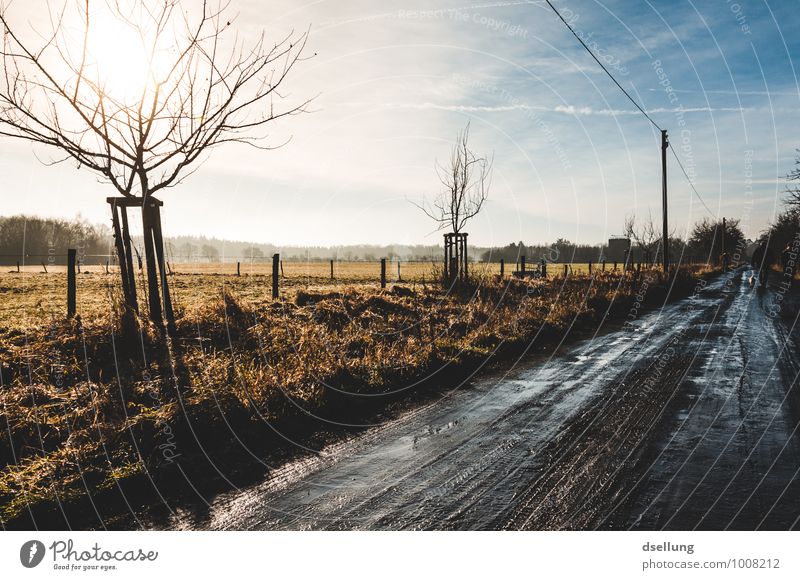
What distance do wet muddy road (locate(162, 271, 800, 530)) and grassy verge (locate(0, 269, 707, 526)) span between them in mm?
929

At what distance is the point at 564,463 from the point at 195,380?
14.9 feet

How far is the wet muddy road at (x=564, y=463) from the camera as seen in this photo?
11.2 feet

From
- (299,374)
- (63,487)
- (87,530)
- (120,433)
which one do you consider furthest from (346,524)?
(299,374)

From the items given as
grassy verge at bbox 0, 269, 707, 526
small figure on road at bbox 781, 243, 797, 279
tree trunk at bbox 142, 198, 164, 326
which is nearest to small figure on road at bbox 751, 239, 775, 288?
small figure on road at bbox 781, 243, 797, 279

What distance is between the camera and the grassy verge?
4461 mm

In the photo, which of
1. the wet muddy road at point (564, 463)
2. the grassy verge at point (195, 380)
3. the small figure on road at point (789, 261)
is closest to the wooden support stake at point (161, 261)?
the grassy verge at point (195, 380)

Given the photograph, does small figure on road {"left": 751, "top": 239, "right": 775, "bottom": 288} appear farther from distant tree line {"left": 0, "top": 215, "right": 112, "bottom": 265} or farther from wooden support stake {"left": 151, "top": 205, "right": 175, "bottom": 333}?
distant tree line {"left": 0, "top": 215, "right": 112, "bottom": 265}

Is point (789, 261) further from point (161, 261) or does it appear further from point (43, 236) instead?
point (43, 236)

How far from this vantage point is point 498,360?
29.0 feet

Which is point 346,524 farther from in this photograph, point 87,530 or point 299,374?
point 299,374

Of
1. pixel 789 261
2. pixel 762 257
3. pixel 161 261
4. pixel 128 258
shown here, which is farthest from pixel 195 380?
pixel 789 261

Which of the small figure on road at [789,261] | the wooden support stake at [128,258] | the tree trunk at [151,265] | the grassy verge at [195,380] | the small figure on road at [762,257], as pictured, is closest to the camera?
the grassy verge at [195,380]

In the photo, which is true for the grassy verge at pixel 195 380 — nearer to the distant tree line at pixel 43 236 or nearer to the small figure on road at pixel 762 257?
the small figure on road at pixel 762 257

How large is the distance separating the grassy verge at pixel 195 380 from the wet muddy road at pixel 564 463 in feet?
3.05
